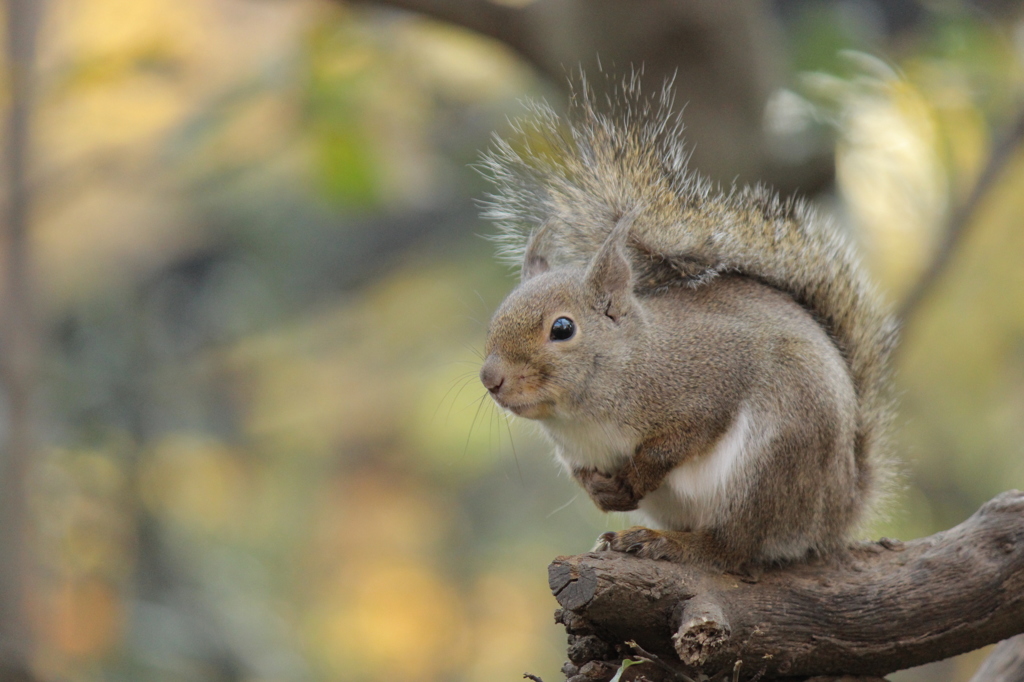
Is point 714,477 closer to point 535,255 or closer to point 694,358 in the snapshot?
point 694,358

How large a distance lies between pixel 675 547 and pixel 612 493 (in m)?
0.21

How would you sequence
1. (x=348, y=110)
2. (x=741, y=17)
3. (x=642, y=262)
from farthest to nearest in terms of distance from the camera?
(x=348, y=110) < (x=741, y=17) < (x=642, y=262)

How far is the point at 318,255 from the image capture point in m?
6.11

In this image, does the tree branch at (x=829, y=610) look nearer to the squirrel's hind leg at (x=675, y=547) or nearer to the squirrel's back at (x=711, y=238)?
the squirrel's hind leg at (x=675, y=547)

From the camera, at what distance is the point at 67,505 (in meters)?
5.52

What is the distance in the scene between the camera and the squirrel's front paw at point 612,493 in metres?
2.51

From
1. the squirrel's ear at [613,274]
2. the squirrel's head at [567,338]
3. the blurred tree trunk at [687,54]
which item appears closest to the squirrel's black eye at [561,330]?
the squirrel's head at [567,338]

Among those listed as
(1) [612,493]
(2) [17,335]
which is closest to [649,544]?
(1) [612,493]

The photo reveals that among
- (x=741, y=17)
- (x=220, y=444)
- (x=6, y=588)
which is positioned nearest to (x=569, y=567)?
(x=741, y=17)

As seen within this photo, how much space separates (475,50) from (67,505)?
3.29 m

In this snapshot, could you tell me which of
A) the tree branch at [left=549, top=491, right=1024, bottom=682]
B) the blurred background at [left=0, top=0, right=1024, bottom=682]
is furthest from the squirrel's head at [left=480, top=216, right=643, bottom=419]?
the tree branch at [left=549, top=491, right=1024, bottom=682]

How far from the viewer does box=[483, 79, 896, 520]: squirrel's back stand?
8.85 ft

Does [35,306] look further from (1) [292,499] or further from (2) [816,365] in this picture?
(1) [292,499]

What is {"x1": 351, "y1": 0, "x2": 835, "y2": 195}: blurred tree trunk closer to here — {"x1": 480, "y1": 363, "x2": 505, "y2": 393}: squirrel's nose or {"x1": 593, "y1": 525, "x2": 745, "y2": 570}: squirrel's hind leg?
{"x1": 480, "y1": 363, "x2": 505, "y2": 393}: squirrel's nose
